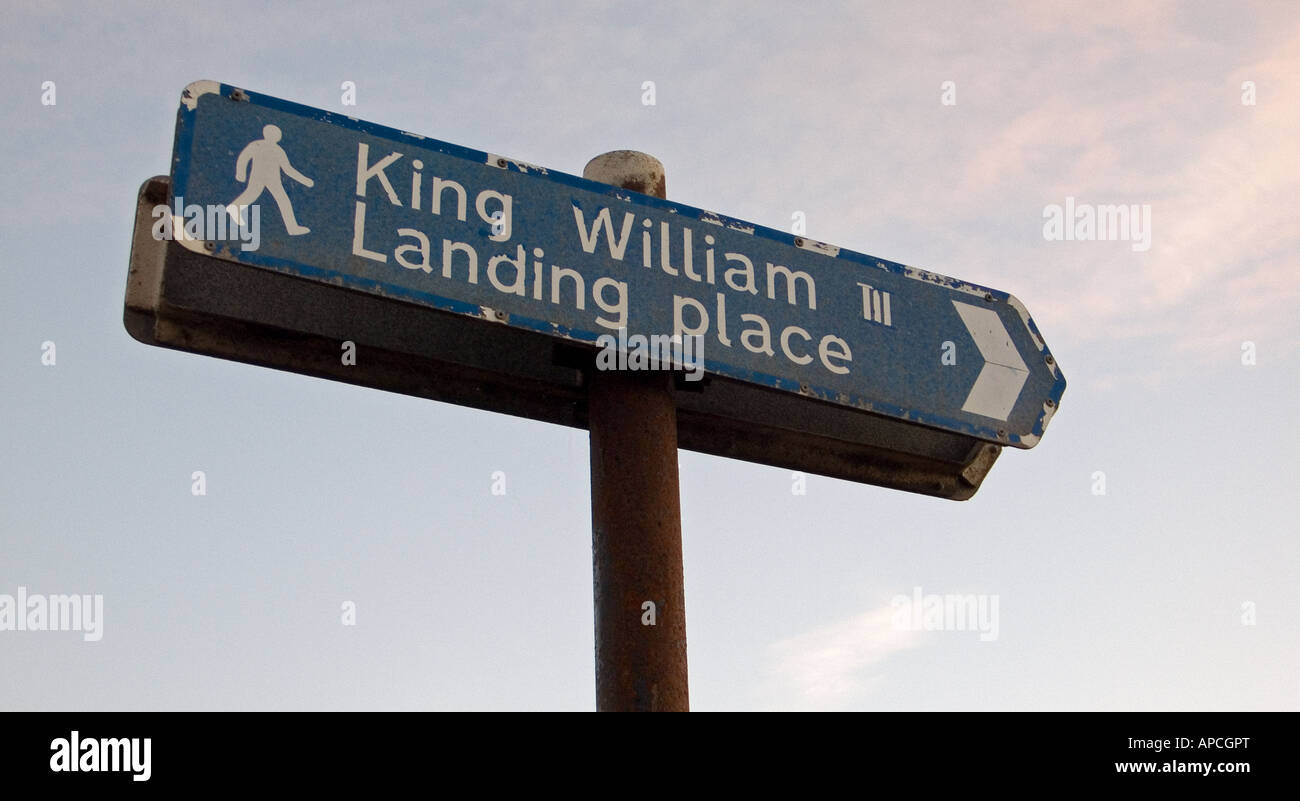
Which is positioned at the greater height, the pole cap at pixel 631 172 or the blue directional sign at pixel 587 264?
the pole cap at pixel 631 172

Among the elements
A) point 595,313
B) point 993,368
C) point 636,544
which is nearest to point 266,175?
point 595,313

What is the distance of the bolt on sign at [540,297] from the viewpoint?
241cm

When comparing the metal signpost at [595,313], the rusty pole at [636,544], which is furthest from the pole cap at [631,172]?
the rusty pole at [636,544]

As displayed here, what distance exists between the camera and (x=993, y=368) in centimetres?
302

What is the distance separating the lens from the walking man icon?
7.75ft

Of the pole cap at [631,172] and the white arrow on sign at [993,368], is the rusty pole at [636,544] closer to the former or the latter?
the pole cap at [631,172]

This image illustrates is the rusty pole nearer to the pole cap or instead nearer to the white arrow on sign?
the pole cap

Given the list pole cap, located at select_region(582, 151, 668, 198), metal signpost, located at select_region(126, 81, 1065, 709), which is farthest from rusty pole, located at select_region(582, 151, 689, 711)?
pole cap, located at select_region(582, 151, 668, 198)

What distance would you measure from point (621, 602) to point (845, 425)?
0.85 meters

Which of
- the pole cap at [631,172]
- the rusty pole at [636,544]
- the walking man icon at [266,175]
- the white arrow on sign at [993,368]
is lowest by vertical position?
the rusty pole at [636,544]

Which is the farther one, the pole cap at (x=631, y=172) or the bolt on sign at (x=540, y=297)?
the pole cap at (x=631, y=172)

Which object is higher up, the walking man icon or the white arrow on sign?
the walking man icon

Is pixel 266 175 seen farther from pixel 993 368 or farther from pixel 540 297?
pixel 993 368

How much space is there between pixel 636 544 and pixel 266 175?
908 millimetres
